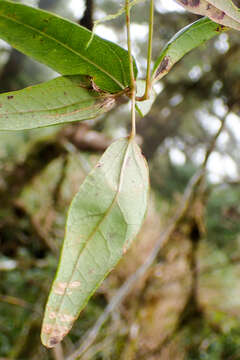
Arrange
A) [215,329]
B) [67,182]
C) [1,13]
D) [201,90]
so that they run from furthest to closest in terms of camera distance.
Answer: [201,90], [67,182], [215,329], [1,13]

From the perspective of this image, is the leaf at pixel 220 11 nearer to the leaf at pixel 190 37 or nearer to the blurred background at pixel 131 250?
the leaf at pixel 190 37

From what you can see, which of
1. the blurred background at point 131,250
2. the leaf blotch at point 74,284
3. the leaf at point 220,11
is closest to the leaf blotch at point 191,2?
the leaf at point 220,11

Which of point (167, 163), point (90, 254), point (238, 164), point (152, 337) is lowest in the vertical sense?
point (167, 163)

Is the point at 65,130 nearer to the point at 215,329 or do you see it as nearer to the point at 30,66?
the point at 215,329

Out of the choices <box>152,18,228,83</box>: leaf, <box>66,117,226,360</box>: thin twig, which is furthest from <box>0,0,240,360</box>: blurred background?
<box>152,18,228,83</box>: leaf

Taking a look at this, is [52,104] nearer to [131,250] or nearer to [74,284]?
[74,284]

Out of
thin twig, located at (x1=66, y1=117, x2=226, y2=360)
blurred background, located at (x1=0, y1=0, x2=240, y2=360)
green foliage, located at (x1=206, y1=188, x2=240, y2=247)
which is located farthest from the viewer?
green foliage, located at (x1=206, y1=188, x2=240, y2=247)

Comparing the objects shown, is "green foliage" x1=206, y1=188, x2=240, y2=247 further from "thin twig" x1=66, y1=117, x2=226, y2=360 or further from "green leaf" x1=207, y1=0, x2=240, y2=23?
"green leaf" x1=207, y1=0, x2=240, y2=23

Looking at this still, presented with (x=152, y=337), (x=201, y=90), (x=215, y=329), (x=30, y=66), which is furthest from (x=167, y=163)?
(x=152, y=337)
